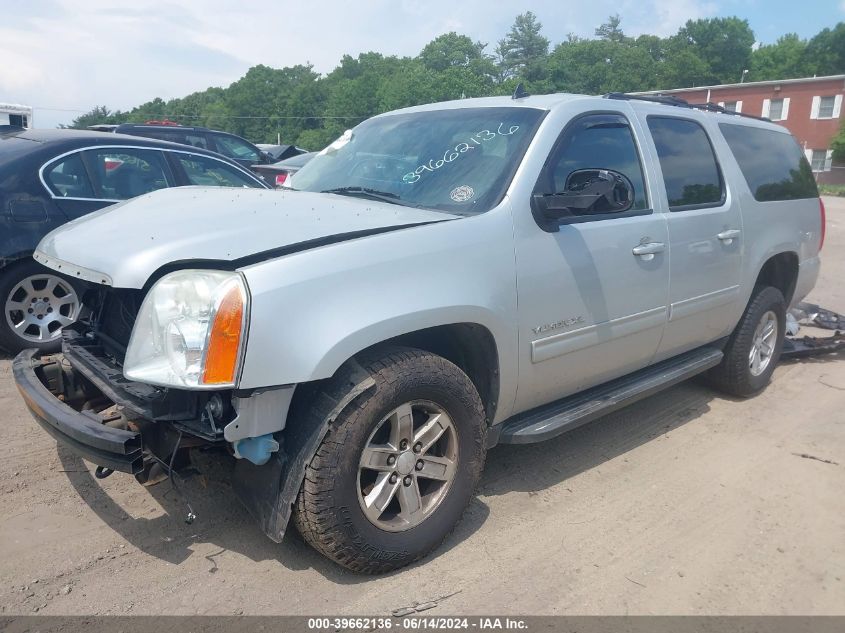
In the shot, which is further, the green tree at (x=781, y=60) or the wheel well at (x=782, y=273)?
the green tree at (x=781, y=60)

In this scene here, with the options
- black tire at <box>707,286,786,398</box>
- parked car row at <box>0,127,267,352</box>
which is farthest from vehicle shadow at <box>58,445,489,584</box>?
black tire at <box>707,286,786,398</box>

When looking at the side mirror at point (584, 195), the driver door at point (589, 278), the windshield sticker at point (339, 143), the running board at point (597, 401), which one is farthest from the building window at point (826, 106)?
the side mirror at point (584, 195)

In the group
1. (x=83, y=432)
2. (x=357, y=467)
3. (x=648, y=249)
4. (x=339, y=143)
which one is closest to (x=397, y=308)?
(x=357, y=467)

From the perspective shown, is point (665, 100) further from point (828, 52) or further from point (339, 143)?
point (828, 52)

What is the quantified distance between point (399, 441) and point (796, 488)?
8.13ft

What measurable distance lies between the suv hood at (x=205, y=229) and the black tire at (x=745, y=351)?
3046 mm

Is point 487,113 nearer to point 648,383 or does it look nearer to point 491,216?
point 491,216

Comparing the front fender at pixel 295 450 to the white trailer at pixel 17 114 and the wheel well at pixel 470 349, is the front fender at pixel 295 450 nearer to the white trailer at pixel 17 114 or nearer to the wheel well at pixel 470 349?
the wheel well at pixel 470 349

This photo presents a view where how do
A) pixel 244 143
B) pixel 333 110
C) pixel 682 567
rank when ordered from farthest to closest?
pixel 333 110
pixel 244 143
pixel 682 567

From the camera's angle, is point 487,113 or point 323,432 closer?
point 323,432

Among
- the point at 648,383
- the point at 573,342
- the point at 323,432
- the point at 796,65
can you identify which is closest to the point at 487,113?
the point at 573,342

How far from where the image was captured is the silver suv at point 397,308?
2.48 m

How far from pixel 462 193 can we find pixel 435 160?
1.27 ft

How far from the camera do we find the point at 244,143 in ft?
42.8
